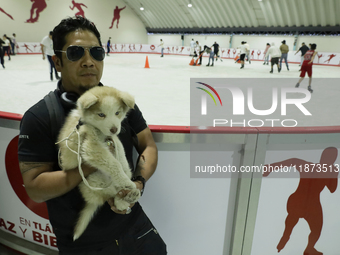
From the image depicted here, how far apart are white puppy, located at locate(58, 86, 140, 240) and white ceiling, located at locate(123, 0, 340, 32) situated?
24337mm

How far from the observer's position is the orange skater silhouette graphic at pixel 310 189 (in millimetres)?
1574

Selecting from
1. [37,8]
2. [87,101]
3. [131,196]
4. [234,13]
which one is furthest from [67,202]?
[234,13]

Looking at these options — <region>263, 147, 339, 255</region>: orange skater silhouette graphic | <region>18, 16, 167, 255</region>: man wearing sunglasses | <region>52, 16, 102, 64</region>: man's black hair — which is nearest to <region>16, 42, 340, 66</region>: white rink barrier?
<region>263, 147, 339, 255</region>: orange skater silhouette graphic

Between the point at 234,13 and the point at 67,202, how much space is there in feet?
94.3

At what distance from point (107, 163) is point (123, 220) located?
0.51 meters

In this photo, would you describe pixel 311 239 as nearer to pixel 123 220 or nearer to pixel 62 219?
pixel 123 220

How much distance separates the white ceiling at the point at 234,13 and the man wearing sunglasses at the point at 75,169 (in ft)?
79.1

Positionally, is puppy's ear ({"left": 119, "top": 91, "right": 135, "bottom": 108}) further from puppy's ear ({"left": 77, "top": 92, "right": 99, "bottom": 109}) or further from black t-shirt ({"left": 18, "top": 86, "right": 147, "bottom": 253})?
black t-shirt ({"left": 18, "top": 86, "right": 147, "bottom": 253})

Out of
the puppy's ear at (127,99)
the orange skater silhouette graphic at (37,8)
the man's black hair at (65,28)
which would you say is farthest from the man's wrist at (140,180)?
the orange skater silhouette graphic at (37,8)

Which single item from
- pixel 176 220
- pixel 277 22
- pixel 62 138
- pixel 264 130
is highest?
pixel 277 22

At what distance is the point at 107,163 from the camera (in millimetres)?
946

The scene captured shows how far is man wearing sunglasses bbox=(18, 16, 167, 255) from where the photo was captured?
1018mm

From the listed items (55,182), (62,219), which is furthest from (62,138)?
(62,219)

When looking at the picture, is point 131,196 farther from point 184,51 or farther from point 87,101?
point 184,51
